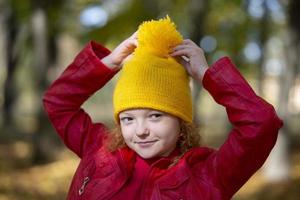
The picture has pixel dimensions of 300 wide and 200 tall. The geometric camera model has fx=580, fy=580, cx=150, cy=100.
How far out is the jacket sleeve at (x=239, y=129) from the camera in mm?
2148

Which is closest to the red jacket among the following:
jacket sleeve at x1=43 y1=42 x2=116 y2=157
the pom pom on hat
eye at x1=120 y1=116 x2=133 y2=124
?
jacket sleeve at x1=43 y1=42 x2=116 y2=157

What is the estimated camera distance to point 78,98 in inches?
105

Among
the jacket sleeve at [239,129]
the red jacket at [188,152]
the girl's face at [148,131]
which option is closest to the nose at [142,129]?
the girl's face at [148,131]

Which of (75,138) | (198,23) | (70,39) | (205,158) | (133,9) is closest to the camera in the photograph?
(205,158)

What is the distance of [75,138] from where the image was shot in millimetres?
2652

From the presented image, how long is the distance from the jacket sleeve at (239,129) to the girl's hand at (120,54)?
426 millimetres

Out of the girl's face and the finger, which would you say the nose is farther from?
the finger

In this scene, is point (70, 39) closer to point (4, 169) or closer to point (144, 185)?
point (4, 169)

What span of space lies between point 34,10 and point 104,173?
372 inches

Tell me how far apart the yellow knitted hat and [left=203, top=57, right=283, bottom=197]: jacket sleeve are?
A: 0.50 feet

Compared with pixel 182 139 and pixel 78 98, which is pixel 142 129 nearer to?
pixel 182 139

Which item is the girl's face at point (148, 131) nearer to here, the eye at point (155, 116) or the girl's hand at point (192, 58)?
the eye at point (155, 116)

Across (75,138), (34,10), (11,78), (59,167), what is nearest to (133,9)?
(34,10)

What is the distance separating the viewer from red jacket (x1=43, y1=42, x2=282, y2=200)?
217 centimetres
